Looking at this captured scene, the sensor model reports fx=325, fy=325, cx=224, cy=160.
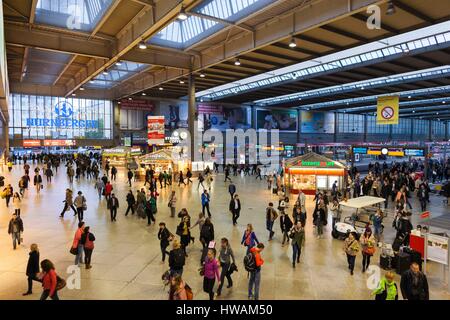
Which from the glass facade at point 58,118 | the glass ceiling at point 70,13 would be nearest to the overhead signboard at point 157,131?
the glass ceiling at point 70,13

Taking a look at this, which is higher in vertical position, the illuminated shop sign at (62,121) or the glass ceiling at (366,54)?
the glass ceiling at (366,54)

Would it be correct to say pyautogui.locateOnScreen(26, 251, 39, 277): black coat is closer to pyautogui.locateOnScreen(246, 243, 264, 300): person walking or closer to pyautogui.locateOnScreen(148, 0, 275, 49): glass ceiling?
pyautogui.locateOnScreen(246, 243, 264, 300): person walking

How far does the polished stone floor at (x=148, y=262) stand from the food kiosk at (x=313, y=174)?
21.1ft

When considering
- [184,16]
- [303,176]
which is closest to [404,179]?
[303,176]

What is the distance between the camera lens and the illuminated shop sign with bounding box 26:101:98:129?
134ft

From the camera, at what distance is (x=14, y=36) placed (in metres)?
17.6

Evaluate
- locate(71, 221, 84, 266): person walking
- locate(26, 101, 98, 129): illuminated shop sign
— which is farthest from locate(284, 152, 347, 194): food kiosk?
locate(26, 101, 98, 129): illuminated shop sign

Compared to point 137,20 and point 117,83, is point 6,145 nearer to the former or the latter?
point 117,83

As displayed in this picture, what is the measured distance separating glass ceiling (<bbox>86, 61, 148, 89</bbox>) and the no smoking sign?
2014 centimetres

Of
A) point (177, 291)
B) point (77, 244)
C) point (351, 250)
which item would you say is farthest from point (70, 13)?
point (351, 250)

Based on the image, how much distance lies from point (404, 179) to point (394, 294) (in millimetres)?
18063

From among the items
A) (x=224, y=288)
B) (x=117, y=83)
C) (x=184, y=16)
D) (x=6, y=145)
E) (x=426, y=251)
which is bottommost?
(x=224, y=288)

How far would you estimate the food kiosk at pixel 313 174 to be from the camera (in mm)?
20734

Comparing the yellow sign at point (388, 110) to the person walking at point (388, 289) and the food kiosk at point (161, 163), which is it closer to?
the food kiosk at point (161, 163)
